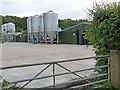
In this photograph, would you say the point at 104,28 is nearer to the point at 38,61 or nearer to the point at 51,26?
the point at 38,61

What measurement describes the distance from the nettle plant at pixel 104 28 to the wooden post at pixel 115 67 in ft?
0.43

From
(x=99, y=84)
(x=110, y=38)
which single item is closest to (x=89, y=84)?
(x=99, y=84)

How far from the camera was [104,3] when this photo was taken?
17.2 ft

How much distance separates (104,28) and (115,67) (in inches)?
30.4

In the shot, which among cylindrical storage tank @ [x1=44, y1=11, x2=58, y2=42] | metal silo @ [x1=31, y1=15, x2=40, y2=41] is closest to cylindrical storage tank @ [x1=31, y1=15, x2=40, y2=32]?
metal silo @ [x1=31, y1=15, x2=40, y2=41]

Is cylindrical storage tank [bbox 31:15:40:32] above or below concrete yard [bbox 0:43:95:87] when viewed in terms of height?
above

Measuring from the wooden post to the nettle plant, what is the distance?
5.2 inches

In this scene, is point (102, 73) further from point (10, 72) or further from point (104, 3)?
point (10, 72)

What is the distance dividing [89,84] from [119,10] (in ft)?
4.92

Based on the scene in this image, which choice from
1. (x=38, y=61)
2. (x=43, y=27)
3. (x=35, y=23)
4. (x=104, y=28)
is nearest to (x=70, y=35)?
(x=43, y=27)

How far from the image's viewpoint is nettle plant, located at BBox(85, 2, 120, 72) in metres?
4.72

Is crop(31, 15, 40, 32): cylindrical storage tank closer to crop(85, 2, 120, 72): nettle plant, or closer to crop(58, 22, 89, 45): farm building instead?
crop(58, 22, 89, 45): farm building

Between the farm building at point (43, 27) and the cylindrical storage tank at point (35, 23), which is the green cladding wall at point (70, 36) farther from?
the cylindrical storage tank at point (35, 23)

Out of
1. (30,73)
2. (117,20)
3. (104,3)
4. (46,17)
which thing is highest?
(46,17)
